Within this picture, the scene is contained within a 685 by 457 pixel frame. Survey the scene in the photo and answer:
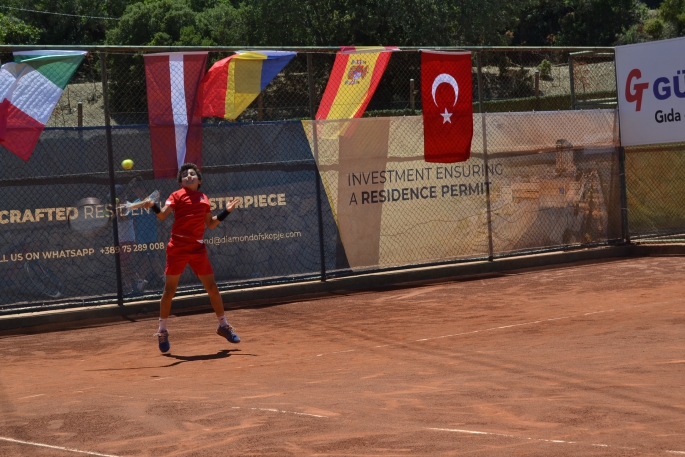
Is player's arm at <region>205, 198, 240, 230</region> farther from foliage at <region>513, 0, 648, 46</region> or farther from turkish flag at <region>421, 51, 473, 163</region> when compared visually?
foliage at <region>513, 0, 648, 46</region>

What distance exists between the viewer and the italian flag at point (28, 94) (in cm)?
1062

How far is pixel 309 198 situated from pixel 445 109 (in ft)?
8.91

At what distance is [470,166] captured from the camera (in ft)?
46.3

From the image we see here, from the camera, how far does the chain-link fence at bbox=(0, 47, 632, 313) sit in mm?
11055

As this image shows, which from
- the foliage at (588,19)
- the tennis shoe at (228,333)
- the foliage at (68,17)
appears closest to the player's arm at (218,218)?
the tennis shoe at (228,333)

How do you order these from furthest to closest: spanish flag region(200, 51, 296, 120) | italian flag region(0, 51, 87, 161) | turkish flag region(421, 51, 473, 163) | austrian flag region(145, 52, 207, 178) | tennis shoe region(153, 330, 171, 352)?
turkish flag region(421, 51, 473, 163)
spanish flag region(200, 51, 296, 120)
austrian flag region(145, 52, 207, 178)
italian flag region(0, 51, 87, 161)
tennis shoe region(153, 330, 171, 352)

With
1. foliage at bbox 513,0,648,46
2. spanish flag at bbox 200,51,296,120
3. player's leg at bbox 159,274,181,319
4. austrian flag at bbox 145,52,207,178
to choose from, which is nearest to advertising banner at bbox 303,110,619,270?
spanish flag at bbox 200,51,296,120

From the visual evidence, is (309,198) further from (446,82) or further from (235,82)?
(446,82)

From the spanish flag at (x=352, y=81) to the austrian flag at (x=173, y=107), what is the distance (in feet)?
6.62

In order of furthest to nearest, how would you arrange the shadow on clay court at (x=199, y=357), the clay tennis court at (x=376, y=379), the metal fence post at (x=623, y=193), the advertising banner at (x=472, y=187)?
the metal fence post at (x=623, y=193) → the advertising banner at (x=472, y=187) → the shadow on clay court at (x=199, y=357) → the clay tennis court at (x=376, y=379)

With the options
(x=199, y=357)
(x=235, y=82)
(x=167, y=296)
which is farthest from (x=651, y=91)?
(x=199, y=357)

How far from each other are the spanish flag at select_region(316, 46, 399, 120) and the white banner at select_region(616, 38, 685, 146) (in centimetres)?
490

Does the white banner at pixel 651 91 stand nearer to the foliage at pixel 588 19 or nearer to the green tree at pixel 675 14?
the green tree at pixel 675 14

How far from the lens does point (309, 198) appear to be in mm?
12742
